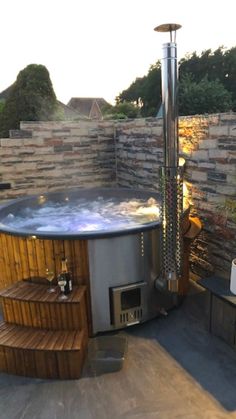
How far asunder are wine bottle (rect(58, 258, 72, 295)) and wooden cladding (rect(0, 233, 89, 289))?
0.19ft

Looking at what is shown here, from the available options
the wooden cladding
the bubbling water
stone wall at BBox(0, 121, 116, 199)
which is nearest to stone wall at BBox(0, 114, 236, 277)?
stone wall at BBox(0, 121, 116, 199)

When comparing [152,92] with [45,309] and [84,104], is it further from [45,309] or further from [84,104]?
[45,309]

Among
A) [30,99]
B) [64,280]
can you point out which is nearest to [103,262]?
[64,280]

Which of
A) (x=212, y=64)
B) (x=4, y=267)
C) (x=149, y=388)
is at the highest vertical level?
(x=212, y=64)

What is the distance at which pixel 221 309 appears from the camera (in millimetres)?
2605

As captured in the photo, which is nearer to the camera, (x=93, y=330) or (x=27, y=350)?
(x=27, y=350)

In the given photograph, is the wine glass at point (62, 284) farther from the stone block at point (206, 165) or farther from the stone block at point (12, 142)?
the stone block at point (12, 142)

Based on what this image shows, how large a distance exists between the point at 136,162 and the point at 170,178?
7.85ft

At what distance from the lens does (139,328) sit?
114 inches

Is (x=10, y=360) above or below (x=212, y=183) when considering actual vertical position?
below

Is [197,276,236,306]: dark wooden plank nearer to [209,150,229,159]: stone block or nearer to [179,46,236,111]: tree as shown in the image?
[209,150,229,159]: stone block

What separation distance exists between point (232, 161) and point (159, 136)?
141 centimetres

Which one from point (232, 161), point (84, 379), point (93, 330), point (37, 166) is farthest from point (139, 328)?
point (37, 166)

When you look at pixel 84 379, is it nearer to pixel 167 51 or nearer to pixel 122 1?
pixel 167 51
